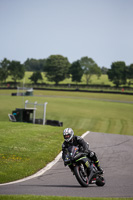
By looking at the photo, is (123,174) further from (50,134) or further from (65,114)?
(65,114)

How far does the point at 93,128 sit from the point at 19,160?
2311cm

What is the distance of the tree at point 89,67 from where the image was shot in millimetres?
175125

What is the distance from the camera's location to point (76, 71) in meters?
161

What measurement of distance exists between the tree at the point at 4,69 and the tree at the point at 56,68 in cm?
1954

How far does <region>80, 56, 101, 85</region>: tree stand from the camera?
175 m

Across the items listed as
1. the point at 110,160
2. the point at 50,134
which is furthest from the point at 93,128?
the point at 110,160

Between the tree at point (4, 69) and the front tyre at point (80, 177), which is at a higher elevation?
the tree at point (4, 69)

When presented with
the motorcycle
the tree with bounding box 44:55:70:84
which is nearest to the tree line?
the tree with bounding box 44:55:70:84

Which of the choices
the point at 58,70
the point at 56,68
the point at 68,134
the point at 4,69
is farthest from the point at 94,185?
the point at 56,68

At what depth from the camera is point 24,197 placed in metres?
8.21

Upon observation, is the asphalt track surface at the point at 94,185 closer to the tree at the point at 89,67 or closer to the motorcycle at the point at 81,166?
the motorcycle at the point at 81,166

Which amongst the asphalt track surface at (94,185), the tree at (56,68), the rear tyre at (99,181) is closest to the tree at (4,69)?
the tree at (56,68)

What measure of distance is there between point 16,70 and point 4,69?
19.7 ft

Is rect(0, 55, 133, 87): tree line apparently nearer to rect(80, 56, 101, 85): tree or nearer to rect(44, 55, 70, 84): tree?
rect(44, 55, 70, 84): tree
